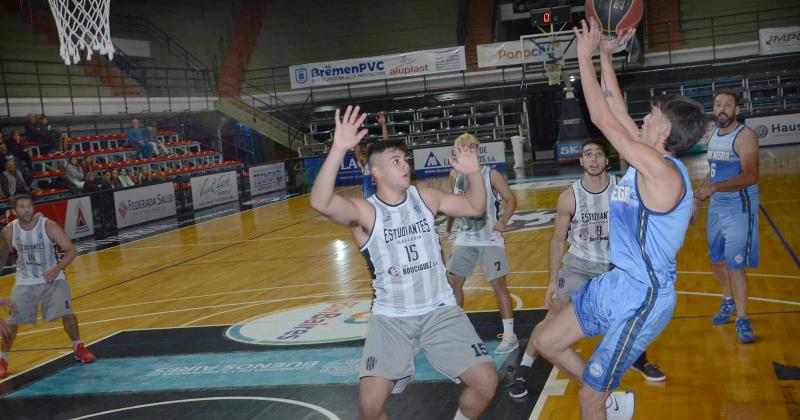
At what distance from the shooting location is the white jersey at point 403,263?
15.5ft

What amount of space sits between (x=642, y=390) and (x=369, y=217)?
258cm

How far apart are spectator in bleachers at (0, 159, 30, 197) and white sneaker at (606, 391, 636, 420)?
55.3 feet

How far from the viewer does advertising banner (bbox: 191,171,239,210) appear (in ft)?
73.4

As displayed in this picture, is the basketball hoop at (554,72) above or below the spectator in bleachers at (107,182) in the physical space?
above

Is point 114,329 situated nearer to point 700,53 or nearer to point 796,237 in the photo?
point 796,237

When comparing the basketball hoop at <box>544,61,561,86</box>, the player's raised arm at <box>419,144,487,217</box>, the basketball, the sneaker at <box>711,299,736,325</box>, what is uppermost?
the basketball hoop at <box>544,61,561,86</box>

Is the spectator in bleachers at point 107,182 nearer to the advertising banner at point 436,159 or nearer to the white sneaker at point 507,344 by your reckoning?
the advertising banner at point 436,159

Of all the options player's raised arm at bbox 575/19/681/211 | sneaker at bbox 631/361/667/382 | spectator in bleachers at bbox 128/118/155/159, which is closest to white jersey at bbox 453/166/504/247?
sneaker at bbox 631/361/667/382

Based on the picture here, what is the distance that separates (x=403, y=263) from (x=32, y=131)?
19897 mm

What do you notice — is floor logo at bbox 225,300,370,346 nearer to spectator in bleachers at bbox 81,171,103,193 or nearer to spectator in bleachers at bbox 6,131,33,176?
spectator in bleachers at bbox 81,171,103,193

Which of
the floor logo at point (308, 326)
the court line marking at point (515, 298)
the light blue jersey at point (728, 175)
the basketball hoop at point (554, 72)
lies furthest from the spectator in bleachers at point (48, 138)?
the light blue jersey at point (728, 175)

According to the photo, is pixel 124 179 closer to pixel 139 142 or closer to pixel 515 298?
pixel 139 142

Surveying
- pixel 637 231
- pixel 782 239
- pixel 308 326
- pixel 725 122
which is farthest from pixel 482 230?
pixel 782 239

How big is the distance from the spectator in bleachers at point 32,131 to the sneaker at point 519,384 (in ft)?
63.3
